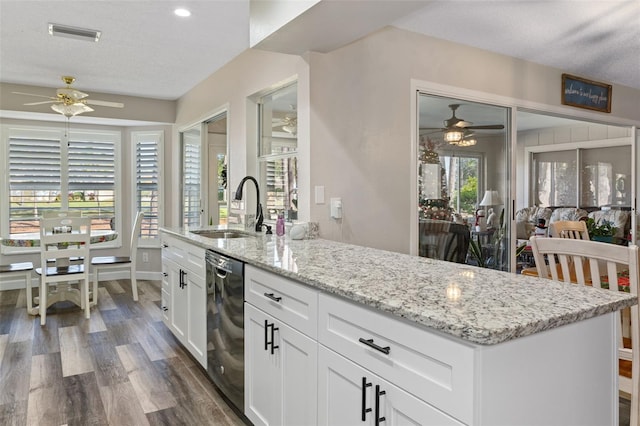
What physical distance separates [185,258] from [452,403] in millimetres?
2451

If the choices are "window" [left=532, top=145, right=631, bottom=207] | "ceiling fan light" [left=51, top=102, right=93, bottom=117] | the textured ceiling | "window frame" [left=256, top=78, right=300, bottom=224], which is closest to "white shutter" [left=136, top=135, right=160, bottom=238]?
the textured ceiling

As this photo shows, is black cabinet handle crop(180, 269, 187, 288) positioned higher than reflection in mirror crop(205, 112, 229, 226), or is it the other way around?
reflection in mirror crop(205, 112, 229, 226)

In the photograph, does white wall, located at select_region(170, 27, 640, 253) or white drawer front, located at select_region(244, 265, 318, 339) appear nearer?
white drawer front, located at select_region(244, 265, 318, 339)

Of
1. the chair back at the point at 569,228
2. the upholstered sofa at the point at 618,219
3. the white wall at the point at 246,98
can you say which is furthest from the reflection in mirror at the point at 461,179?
the upholstered sofa at the point at 618,219

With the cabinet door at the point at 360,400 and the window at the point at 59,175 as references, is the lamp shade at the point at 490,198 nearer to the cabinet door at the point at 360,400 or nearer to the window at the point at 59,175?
the cabinet door at the point at 360,400

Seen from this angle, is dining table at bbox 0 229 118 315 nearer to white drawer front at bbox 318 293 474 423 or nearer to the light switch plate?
the light switch plate

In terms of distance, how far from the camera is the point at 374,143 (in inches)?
124

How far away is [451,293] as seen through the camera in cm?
137

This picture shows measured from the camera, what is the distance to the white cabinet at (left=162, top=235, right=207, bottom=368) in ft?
9.14

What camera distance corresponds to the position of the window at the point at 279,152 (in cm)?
336

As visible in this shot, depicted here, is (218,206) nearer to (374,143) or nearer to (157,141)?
(157,141)

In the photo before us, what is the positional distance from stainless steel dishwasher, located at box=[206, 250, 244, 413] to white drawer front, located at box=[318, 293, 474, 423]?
2.74ft

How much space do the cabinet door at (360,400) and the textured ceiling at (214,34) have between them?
173cm

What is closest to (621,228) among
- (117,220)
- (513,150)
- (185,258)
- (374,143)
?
Result: (513,150)
